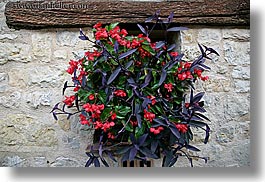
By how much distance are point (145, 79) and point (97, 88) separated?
197 millimetres

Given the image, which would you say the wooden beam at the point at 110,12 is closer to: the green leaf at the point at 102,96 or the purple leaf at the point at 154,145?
the green leaf at the point at 102,96

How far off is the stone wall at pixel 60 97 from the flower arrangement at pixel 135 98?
0.84 feet

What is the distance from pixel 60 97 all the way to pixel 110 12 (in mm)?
461

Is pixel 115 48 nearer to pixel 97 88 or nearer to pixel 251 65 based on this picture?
pixel 97 88

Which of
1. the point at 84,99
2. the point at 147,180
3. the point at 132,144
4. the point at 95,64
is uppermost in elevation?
the point at 95,64

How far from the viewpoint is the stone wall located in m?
1.84

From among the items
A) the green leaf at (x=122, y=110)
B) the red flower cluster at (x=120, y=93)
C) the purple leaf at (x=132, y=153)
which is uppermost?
the red flower cluster at (x=120, y=93)

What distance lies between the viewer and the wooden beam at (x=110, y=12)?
5.95ft

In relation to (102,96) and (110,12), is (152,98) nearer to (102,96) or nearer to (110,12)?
(102,96)

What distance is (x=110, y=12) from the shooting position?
5.97 feet

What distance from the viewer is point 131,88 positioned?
1.53 metres

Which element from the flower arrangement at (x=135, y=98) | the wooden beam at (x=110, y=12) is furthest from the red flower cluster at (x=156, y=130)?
the wooden beam at (x=110, y=12)

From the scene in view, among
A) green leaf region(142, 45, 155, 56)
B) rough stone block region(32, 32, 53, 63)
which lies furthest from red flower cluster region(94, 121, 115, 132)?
rough stone block region(32, 32, 53, 63)

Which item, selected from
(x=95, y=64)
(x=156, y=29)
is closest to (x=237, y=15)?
(x=156, y=29)
